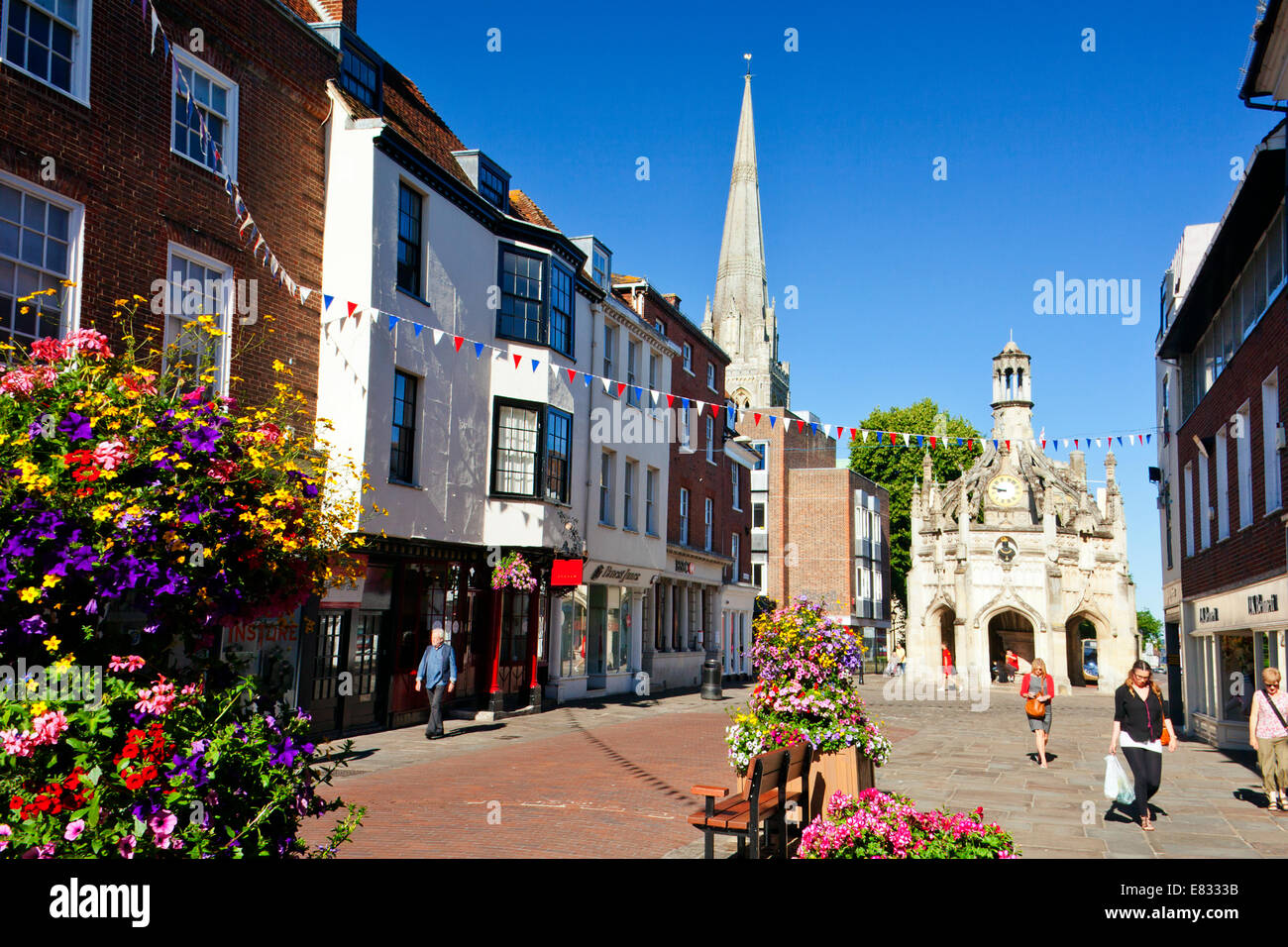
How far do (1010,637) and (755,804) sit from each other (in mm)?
59525

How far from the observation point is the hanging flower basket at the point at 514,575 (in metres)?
20.2

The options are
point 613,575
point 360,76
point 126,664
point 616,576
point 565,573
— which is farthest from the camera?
point 616,576

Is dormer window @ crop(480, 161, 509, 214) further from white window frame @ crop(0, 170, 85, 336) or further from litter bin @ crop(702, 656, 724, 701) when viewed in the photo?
litter bin @ crop(702, 656, 724, 701)

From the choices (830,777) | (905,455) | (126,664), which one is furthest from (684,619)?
(905,455)

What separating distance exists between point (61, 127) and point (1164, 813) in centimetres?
1546

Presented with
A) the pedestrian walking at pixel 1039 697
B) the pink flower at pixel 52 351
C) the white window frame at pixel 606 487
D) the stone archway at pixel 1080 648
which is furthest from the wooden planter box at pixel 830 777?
the stone archway at pixel 1080 648

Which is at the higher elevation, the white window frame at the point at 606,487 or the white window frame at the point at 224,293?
the white window frame at the point at 224,293

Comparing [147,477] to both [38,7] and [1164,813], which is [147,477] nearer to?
[38,7]

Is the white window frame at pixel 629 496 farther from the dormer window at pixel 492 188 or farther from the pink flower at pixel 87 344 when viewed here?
the pink flower at pixel 87 344

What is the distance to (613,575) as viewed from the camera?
88.7 ft

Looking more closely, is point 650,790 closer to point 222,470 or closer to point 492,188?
point 222,470

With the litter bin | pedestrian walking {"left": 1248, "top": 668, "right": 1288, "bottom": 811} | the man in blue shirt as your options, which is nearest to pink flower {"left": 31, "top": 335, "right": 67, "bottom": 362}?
the man in blue shirt

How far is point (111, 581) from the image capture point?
429 centimetres

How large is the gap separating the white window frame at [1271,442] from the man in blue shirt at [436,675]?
1361 cm
